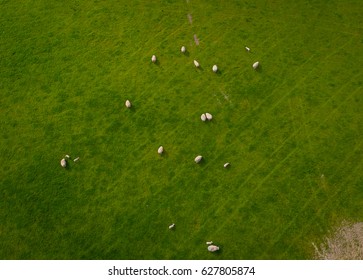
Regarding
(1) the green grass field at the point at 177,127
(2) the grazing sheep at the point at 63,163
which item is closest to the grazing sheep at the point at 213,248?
(1) the green grass field at the point at 177,127

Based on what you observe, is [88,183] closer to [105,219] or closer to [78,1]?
[105,219]

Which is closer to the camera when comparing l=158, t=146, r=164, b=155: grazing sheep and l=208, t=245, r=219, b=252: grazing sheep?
l=208, t=245, r=219, b=252: grazing sheep

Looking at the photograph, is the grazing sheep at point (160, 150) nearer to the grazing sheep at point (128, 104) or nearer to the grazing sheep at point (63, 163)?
the grazing sheep at point (128, 104)

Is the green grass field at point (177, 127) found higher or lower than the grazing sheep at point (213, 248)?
higher

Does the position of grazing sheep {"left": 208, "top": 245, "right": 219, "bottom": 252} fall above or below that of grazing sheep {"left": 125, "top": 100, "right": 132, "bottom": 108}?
below

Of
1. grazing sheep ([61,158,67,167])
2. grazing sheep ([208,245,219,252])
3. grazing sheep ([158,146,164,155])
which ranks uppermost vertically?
grazing sheep ([61,158,67,167])

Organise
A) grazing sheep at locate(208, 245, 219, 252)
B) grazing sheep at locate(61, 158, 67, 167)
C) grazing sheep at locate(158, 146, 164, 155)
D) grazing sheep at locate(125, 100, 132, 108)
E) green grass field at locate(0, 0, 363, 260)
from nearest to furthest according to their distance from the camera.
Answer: grazing sheep at locate(208, 245, 219, 252) < green grass field at locate(0, 0, 363, 260) < grazing sheep at locate(61, 158, 67, 167) < grazing sheep at locate(158, 146, 164, 155) < grazing sheep at locate(125, 100, 132, 108)

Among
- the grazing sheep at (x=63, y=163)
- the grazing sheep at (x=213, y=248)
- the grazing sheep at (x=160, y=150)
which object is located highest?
the grazing sheep at (x=63, y=163)

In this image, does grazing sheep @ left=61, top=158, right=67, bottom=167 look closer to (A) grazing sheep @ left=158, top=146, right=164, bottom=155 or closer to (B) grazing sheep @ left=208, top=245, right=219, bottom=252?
(A) grazing sheep @ left=158, top=146, right=164, bottom=155

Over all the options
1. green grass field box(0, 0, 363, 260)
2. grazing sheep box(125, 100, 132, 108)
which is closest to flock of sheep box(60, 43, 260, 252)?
grazing sheep box(125, 100, 132, 108)

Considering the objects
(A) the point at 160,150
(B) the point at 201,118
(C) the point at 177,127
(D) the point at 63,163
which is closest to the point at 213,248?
(A) the point at 160,150
